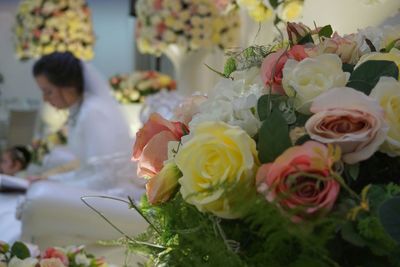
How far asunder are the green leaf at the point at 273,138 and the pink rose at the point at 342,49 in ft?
0.44

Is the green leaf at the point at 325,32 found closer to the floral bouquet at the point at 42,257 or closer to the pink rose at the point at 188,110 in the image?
the pink rose at the point at 188,110

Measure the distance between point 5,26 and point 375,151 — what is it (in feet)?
19.2

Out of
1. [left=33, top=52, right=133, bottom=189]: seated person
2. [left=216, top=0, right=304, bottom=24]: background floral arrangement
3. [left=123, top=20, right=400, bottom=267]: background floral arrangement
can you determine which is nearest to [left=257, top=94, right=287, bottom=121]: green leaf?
[left=123, top=20, right=400, bottom=267]: background floral arrangement

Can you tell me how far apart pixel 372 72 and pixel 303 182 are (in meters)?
0.15

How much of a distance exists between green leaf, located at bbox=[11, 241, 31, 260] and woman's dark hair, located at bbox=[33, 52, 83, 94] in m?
1.75

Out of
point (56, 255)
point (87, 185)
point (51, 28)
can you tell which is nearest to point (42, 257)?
point (56, 255)

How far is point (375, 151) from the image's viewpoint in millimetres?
485

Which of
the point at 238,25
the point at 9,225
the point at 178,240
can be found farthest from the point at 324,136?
the point at 238,25

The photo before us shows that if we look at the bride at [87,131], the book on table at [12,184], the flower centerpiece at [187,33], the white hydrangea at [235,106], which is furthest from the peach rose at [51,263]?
the flower centerpiece at [187,33]

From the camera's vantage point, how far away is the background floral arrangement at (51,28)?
3.38 m

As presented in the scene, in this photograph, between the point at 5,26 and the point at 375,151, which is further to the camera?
the point at 5,26

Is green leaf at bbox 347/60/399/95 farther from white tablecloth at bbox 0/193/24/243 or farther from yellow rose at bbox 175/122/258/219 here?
white tablecloth at bbox 0/193/24/243

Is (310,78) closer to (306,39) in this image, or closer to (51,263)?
(306,39)

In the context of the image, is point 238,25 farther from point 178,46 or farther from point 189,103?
point 189,103
